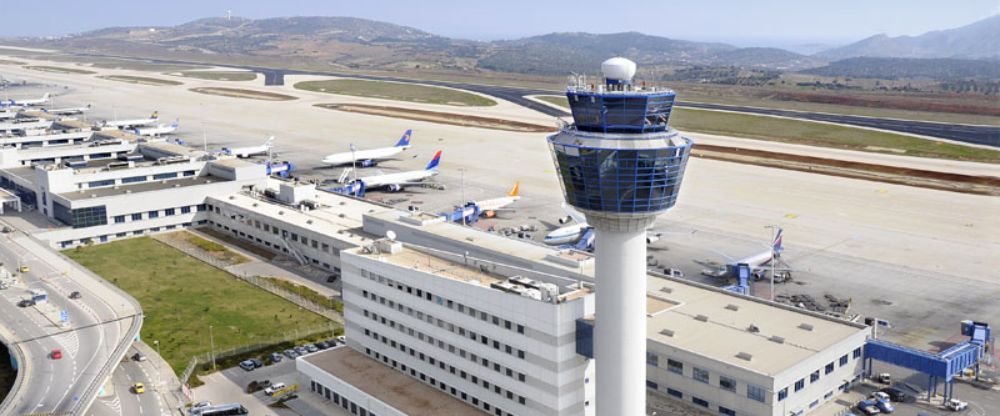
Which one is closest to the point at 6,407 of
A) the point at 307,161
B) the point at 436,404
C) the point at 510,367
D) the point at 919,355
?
the point at 436,404

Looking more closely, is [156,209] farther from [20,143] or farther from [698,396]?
[698,396]

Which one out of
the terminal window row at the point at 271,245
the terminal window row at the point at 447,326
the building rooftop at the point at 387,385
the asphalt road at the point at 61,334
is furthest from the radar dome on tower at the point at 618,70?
the terminal window row at the point at 271,245

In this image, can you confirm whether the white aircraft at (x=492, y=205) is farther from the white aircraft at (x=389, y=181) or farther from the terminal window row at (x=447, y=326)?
the terminal window row at (x=447, y=326)

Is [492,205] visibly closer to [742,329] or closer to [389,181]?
A: [389,181]

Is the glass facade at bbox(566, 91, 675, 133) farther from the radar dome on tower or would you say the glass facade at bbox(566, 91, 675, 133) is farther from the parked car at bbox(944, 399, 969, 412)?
the parked car at bbox(944, 399, 969, 412)

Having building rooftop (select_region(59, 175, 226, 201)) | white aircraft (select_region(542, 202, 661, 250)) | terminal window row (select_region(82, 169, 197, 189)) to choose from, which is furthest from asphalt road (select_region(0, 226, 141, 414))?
white aircraft (select_region(542, 202, 661, 250))

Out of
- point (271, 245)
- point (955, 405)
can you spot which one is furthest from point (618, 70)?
point (271, 245)
